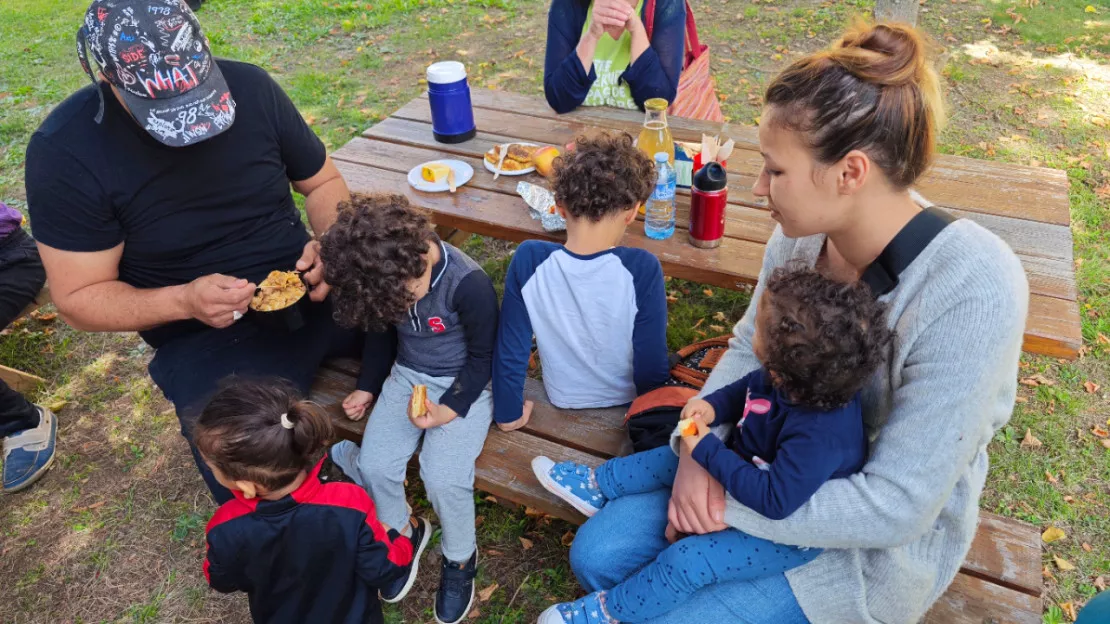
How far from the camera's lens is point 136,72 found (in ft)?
6.98

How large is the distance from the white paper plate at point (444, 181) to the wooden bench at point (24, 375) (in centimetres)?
199

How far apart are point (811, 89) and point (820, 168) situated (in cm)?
18

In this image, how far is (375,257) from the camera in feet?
6.92

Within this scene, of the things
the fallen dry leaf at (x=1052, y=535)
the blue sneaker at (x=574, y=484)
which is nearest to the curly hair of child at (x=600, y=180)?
the blue sneaker at (x=574, y=484)

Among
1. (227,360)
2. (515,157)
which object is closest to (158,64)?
(227,360)

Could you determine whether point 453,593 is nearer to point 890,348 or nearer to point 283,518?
point 283,518

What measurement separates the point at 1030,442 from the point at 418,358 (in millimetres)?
2619

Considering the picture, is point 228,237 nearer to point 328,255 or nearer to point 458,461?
point 328,255

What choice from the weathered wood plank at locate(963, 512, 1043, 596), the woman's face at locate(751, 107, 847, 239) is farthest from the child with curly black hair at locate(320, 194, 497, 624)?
the weathered wood plank at locate(963, 512, 1043, 596)

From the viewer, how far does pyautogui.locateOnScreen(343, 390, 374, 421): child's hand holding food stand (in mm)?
2617

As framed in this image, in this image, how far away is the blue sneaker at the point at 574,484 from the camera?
2.23 m

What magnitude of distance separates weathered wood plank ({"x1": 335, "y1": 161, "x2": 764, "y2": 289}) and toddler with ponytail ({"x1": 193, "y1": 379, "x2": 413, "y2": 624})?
111 centimetres

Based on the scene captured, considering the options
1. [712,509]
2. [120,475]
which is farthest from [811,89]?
[120,475]

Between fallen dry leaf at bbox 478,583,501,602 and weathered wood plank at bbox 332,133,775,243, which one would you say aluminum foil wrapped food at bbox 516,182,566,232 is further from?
fallen dry leaf at bbox 478,583,501,602
